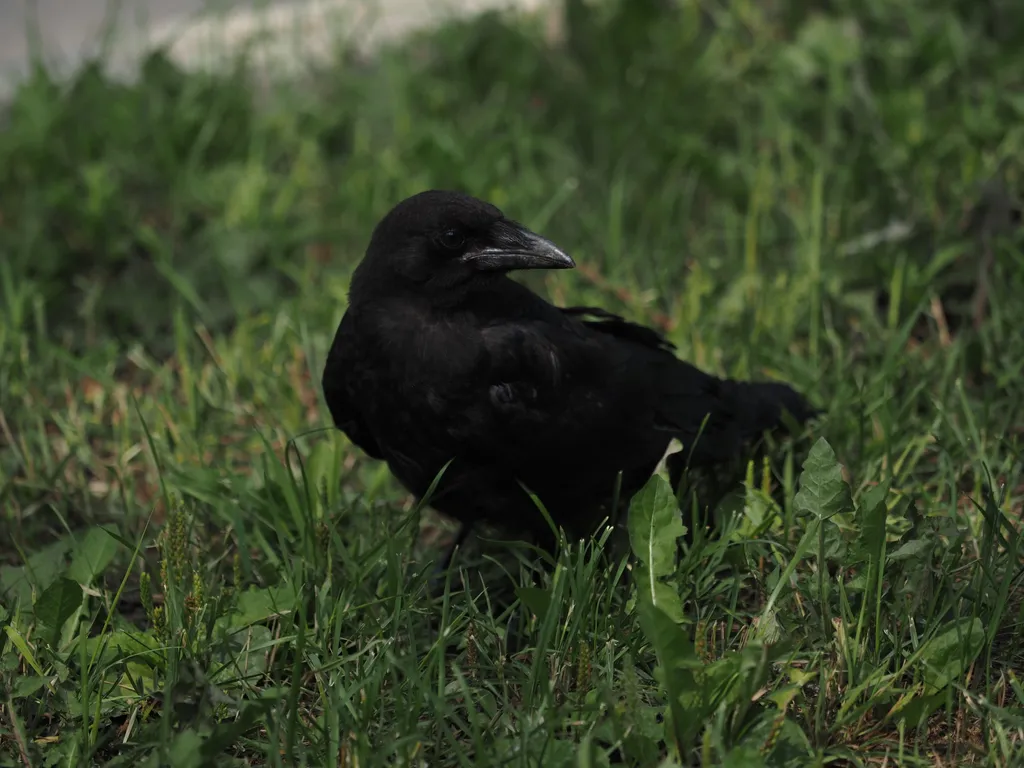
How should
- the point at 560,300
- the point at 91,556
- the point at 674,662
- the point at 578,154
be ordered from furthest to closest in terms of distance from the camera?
1. the point at 578,154
2. the point at 560,300
3. the point at 91,556
4. the point at 674,662

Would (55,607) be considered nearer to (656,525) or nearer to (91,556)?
(91,556)

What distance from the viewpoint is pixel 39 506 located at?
141 inches

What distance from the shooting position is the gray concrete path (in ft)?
19.0

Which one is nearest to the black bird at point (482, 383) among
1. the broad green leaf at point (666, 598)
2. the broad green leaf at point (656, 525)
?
the broad green leaf at point (656, 525)

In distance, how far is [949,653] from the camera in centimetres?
257

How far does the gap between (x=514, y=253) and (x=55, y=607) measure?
4.25ft

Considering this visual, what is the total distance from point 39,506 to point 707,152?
111 inches

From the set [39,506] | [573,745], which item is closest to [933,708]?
[573,745]

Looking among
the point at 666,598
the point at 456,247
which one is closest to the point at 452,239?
the point at 456,247

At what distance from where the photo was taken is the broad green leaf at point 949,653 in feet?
8.28

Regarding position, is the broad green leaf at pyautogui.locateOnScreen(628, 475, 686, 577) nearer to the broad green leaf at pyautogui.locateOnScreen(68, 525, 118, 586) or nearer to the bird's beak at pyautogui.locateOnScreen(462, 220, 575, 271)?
the bird's beak at pyautogui.locateOnScreen(462, 220, 575, 271)

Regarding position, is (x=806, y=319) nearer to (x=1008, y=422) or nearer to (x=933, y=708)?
(x=1008, y=422)

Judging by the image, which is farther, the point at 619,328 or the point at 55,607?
the point at 619,328

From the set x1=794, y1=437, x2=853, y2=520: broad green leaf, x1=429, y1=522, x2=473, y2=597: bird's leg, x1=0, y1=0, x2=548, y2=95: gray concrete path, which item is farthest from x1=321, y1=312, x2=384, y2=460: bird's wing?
x1=0, y1=0, x2=548, y2=95: gray concrete path
